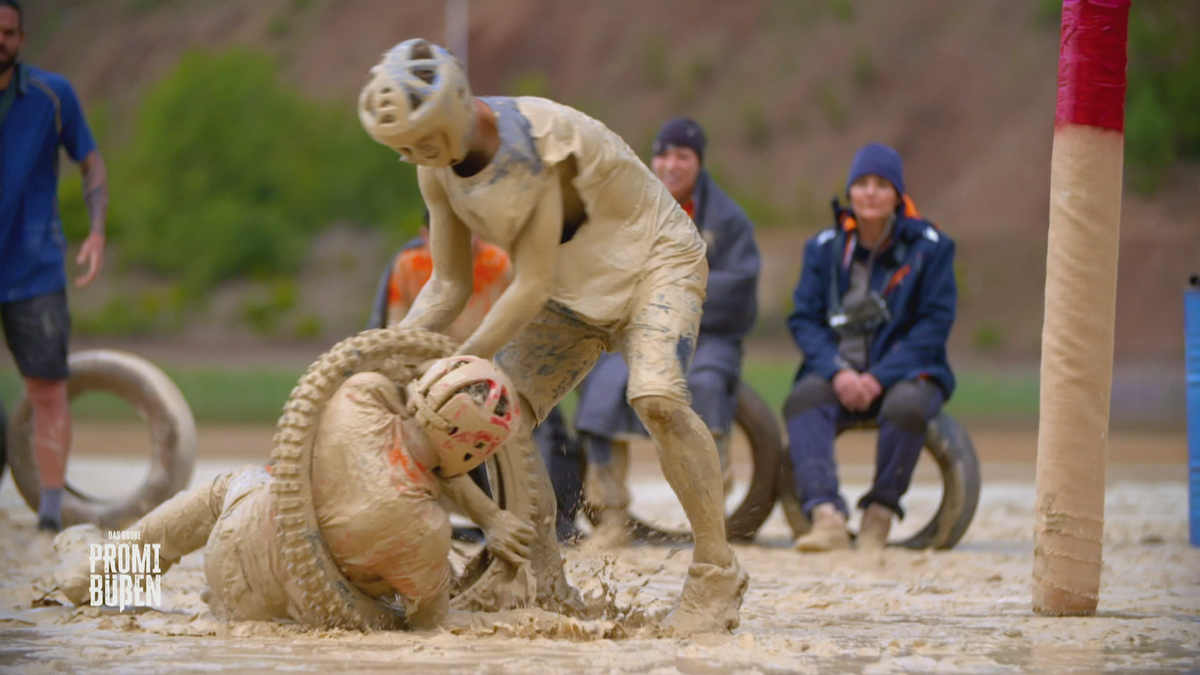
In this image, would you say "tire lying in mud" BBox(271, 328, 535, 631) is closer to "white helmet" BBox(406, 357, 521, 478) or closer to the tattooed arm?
"white helmet" BBox(406, 357, 521, 478)

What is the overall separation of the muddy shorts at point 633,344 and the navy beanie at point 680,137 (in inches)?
99.2

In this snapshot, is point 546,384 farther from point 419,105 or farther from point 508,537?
point 419,105

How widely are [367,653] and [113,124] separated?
3819 cm

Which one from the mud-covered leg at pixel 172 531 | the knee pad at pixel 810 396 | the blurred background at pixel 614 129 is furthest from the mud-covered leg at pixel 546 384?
the blurred background at pixel 614 129

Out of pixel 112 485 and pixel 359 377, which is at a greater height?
pixel 359 377

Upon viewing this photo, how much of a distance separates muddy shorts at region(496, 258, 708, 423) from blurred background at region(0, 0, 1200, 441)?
22622 millimetres

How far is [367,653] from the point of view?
12.9 ft

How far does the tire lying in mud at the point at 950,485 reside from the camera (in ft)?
22.2

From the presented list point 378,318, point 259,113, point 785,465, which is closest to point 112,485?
point 378,318

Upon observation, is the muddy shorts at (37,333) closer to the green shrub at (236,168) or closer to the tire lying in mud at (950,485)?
the tire lying in mud at (950,485)

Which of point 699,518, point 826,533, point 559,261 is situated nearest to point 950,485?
point 826,533

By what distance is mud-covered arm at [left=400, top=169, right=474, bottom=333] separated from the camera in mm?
4672

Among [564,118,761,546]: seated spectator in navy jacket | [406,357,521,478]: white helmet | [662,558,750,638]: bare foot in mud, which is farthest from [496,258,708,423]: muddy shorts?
[564,118,761,546]: seated spectator in navy jacket

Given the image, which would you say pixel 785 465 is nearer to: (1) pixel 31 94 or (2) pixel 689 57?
(1) pixel 31 94
